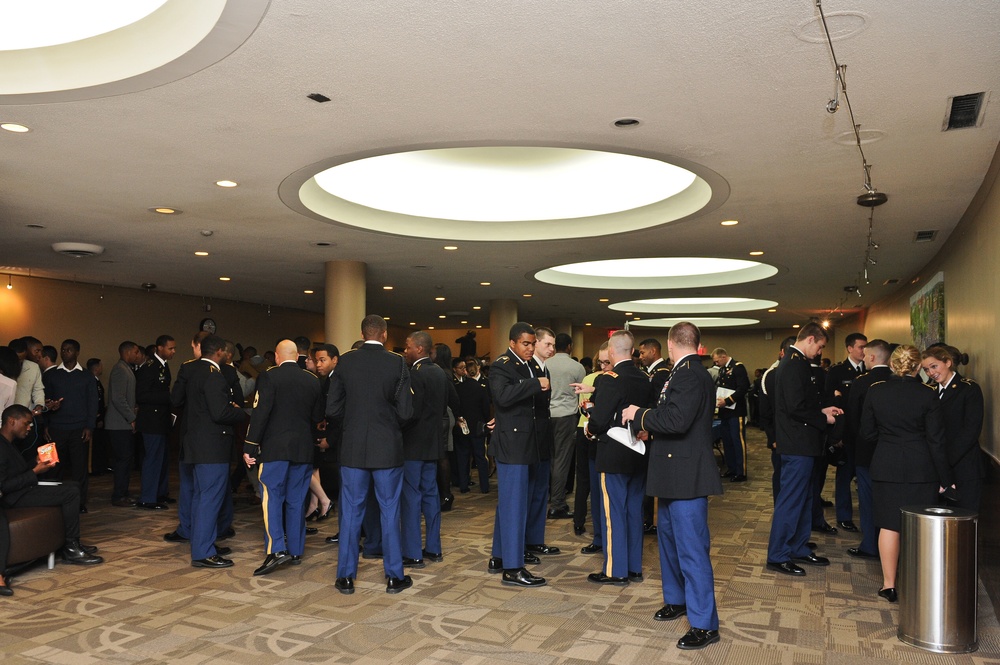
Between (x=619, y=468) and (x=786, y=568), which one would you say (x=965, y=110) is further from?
(x=786, y=568)

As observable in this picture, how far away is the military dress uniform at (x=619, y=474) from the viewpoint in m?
5.09

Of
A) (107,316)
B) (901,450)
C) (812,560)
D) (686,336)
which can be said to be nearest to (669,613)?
(686,336)

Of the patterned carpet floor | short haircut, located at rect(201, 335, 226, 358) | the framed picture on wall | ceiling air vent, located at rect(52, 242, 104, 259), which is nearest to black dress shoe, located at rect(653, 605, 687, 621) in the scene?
the patterned carpet floor

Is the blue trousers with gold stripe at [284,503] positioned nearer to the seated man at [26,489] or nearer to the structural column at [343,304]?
the seated man at [26,489]

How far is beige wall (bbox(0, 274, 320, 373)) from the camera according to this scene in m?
13.2

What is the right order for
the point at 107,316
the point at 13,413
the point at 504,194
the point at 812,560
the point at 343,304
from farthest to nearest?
1. the point at 107,316
2. the point at 343,304
3. the point at 504,194
4. the point at 812,560
5. the point at 13,413

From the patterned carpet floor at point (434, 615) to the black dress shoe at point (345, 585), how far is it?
0.21ft

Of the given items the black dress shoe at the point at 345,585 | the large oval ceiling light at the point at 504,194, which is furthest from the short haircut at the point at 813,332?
the black dress shoe at the point at 345,585

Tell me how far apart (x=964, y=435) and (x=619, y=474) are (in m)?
2.19

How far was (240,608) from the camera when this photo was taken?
484 cm

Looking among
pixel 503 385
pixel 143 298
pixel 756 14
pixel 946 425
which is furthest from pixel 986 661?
pixel 143 298

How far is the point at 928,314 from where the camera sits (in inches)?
406

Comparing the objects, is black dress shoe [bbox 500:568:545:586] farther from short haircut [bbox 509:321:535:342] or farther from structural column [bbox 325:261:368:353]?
structural column [bbox 325:261:368:353]

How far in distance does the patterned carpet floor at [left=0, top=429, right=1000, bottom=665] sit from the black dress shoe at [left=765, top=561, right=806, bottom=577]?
0.12m
